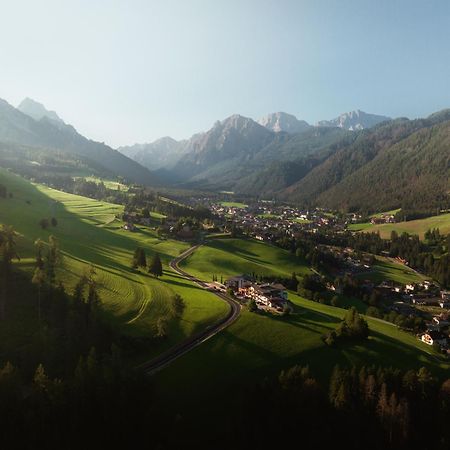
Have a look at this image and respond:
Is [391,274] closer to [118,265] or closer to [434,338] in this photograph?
[434,338]

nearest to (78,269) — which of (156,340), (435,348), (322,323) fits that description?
(156,340)

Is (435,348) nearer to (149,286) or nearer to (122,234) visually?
(149,286)

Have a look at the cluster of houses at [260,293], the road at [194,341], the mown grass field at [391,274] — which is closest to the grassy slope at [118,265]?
the road at [194,341]

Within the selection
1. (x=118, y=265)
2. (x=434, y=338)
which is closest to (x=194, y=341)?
(x=118, y=265)

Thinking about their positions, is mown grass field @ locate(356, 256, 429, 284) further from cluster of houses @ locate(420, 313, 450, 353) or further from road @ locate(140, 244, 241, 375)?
road @ locate(140, 244, 241, 375)

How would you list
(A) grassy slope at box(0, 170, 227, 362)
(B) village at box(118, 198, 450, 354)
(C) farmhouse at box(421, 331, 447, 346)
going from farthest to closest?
(B) village at box(118, 198, 450, 354)
(C) farmhouse at box(421, 331, 447, 346)
(A) grassy slope at box(0, 170, 227, 362)

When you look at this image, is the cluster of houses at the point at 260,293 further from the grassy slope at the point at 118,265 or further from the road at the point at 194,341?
the grassy slope at the point at 118,265

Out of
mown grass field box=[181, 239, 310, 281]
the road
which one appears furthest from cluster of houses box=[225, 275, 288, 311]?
mown grass field box=[181, 239, 310, 281]
